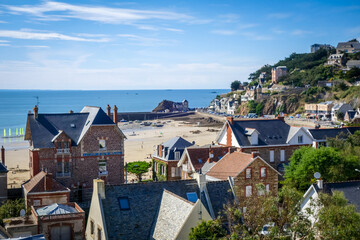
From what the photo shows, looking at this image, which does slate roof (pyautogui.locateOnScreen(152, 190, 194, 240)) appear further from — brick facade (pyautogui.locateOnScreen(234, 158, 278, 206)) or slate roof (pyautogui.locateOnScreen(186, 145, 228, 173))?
slate roof (pyautogui.locateOnScreen(186, 145, 228, 173))

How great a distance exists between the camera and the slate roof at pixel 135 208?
2448 centimetres

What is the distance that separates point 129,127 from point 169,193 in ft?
399

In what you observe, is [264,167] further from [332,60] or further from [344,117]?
[332,60]

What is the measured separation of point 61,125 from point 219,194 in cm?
2079

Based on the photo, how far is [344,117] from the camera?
114125 mm

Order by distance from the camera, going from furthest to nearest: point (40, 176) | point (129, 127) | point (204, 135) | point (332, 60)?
point (332, 60) → point (129, 127) → point (204, 135) → point (40, 176)

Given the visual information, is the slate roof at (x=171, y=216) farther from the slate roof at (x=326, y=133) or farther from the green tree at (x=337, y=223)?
the slate roof at (x=326, y=133)

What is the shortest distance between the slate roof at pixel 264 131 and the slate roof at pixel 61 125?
16.4 m

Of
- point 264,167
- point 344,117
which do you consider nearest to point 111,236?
point 264,167

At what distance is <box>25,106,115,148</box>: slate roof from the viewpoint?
40.3m

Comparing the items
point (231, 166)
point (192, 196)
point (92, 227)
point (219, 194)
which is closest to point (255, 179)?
point (231, 166)

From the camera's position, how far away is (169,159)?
48531 mm

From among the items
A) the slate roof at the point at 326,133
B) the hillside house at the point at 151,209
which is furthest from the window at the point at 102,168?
the slate roof at the point at 326,133

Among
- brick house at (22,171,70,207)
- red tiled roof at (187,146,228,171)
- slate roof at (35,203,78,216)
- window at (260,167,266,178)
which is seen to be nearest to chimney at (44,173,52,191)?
brick house at (22,171,70,207)
